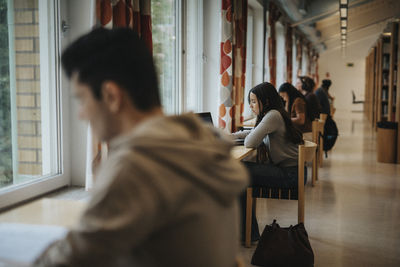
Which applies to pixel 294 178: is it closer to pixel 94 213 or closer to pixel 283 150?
pixel 283 150

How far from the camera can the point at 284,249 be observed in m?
2.99

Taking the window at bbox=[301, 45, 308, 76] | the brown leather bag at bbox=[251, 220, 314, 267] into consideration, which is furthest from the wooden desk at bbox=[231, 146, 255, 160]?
the window at bbox=[301, 45, 308, 76]

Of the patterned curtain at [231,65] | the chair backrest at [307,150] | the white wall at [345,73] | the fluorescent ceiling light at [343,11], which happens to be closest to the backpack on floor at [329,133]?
the fluorescent ceiling light at [343,11]

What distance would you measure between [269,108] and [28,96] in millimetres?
1928

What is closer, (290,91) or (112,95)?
(112,95)

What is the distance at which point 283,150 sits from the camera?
365cm

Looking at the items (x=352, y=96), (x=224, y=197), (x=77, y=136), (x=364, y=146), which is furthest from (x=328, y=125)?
(x=352, y=96)

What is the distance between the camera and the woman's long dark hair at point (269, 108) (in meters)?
3.67

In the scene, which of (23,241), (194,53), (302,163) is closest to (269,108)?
(302,163)

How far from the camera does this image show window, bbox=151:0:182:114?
13.9ft

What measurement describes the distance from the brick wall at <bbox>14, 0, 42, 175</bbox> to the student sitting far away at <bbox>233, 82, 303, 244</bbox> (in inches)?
63.9

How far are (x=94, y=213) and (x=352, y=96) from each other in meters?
21.7

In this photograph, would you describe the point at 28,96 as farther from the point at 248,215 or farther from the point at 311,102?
the point at 311,102

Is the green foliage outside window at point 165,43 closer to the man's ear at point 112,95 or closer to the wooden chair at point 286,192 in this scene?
the wooden chair at point 286,192
